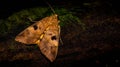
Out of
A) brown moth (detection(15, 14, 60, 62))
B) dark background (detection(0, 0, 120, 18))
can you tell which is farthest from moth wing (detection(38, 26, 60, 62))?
dark background (detection(0, 0, 120, 18))

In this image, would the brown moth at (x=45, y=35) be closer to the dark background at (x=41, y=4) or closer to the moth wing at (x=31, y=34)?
the moth wing at (x=31, y=34)

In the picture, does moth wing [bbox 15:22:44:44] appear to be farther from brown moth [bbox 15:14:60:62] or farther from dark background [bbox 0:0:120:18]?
dark background [bbox 0:0:120:18]

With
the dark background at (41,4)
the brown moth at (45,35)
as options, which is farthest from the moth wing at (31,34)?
the dark background at (41,4)

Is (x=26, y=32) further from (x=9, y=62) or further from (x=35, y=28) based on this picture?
(x=9, y=62)

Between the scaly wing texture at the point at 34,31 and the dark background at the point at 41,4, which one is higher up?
the dark background at the point at 41,4

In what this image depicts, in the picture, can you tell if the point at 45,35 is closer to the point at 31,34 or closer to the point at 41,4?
the point at 31,34

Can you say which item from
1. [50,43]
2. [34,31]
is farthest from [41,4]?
[50,43]

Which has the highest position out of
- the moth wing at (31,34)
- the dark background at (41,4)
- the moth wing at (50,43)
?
the dark background at (41,4)
